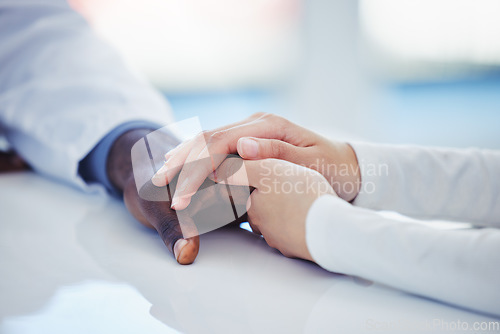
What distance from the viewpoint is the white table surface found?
0.89 ft

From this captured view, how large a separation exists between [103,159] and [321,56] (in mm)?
2013

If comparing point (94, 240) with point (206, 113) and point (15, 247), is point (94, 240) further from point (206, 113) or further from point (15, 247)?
point (206, 113)

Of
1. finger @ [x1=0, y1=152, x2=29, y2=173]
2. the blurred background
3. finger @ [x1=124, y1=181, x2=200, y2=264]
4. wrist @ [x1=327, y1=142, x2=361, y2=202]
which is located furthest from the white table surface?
the blurred background

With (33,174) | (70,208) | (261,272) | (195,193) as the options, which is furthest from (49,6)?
(261,272)

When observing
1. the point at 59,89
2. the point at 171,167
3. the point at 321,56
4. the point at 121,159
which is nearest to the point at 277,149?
the point at 171,167

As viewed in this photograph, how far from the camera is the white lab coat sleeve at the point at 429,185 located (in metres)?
0.45

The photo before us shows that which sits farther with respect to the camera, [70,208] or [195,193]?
[70,208]

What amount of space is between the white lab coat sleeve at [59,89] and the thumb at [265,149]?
0.27 m

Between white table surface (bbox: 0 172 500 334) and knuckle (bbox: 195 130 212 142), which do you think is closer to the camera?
white table surface (bbox: 0 172 500 334)

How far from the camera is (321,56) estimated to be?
2324 millimetres

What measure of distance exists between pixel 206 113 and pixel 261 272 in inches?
63.3

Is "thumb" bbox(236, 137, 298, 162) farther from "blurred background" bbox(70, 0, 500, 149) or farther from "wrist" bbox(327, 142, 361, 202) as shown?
"blurred background" bbox(70, 0, 500, 149)

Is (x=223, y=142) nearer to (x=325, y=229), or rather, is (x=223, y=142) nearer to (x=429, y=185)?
(x=325, y=229)

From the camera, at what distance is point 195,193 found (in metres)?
0.39
